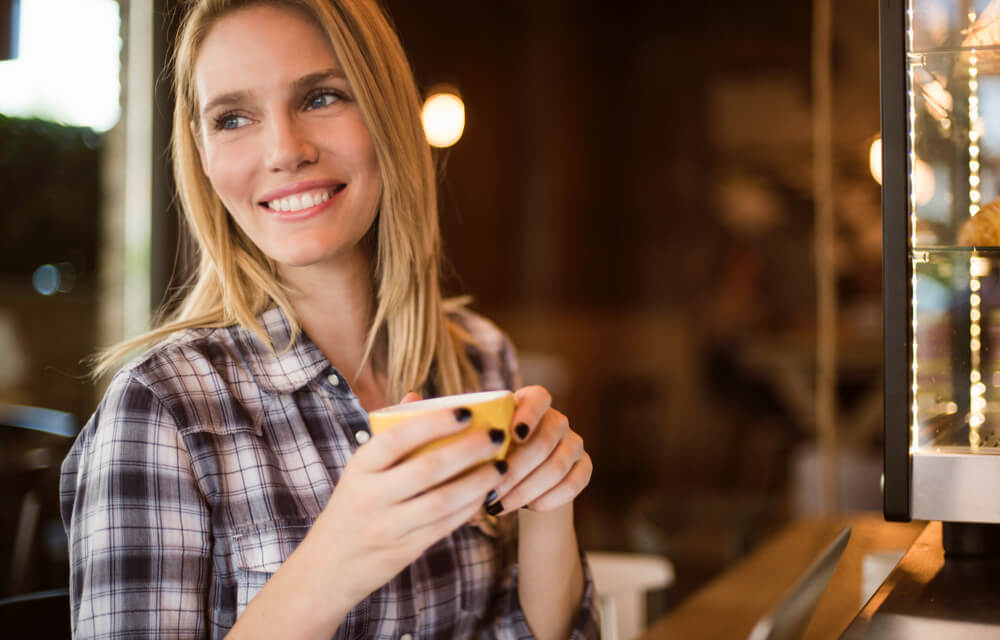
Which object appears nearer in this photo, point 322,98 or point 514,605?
point 322,98

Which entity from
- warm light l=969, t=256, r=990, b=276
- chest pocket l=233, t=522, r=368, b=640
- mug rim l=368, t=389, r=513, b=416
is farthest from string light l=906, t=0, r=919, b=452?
chest pocket l=233, t=522, r=368, b=640

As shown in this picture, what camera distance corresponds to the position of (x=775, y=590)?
1.32m

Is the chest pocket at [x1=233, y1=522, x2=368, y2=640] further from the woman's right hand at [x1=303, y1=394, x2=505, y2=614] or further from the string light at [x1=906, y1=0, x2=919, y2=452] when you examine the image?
the string light at [x1=906, y1=0, x2=919, y2=452]

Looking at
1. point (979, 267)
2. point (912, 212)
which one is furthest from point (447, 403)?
point (979, 267)

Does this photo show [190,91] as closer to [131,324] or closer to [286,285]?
[286,285]

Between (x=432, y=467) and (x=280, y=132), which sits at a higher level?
(x=280, y=132)

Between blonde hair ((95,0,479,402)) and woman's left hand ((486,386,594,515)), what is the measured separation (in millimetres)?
274

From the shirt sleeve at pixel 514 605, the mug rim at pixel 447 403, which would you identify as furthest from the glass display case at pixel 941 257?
the mug rim at pixel 447 403

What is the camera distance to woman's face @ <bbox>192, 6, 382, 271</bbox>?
73 centimetres

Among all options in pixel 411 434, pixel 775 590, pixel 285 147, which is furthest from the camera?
pixel 775 590

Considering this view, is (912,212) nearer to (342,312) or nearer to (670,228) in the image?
(342,312)

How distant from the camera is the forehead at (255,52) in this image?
728 mm

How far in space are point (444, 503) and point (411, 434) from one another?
0.16 feet

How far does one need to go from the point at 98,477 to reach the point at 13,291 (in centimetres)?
141
